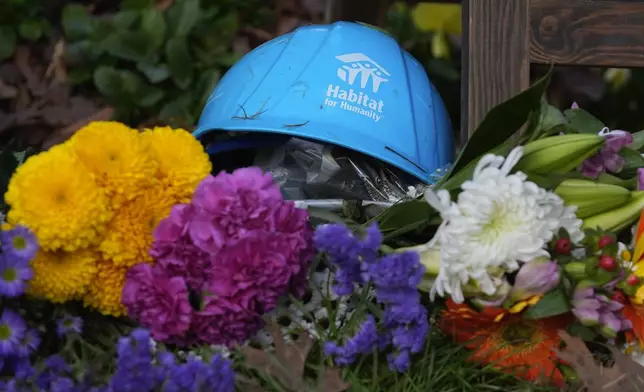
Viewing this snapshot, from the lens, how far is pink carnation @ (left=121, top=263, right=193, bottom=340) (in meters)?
1.06

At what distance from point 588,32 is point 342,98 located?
521 mm

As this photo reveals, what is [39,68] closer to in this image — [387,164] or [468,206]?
[387,164]

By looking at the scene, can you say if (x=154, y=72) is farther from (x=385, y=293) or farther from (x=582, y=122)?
(x=385, y=293)

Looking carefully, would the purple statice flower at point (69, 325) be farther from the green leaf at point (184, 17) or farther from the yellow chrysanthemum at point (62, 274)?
the green leaf at point (184, 17)

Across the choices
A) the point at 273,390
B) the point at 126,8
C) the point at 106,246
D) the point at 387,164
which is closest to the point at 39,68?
the point at 126,8

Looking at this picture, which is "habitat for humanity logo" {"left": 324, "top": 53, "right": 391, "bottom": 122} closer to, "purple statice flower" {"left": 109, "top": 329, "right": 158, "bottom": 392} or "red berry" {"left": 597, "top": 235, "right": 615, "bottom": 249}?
"red berry" {"left": 597, "top": 235, "right": 615, "bottom": 249}

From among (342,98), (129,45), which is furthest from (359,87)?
(129,45)

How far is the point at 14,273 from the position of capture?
97 cm

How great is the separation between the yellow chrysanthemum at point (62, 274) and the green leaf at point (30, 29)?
1.72 meters

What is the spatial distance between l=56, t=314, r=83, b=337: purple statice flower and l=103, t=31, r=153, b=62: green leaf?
5.16ft

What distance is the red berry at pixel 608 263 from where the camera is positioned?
1.04 m

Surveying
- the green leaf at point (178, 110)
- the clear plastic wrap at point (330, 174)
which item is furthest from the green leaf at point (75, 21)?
the clear plastic wrap at point (330, 174)

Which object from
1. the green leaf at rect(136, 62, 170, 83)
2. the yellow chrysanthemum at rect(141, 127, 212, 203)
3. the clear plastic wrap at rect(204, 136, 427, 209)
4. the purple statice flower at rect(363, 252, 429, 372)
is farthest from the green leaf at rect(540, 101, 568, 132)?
the green leaf at rect(136, 62, 170, 83)

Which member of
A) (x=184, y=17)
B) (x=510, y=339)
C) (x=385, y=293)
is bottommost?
(x=184, y=17)
